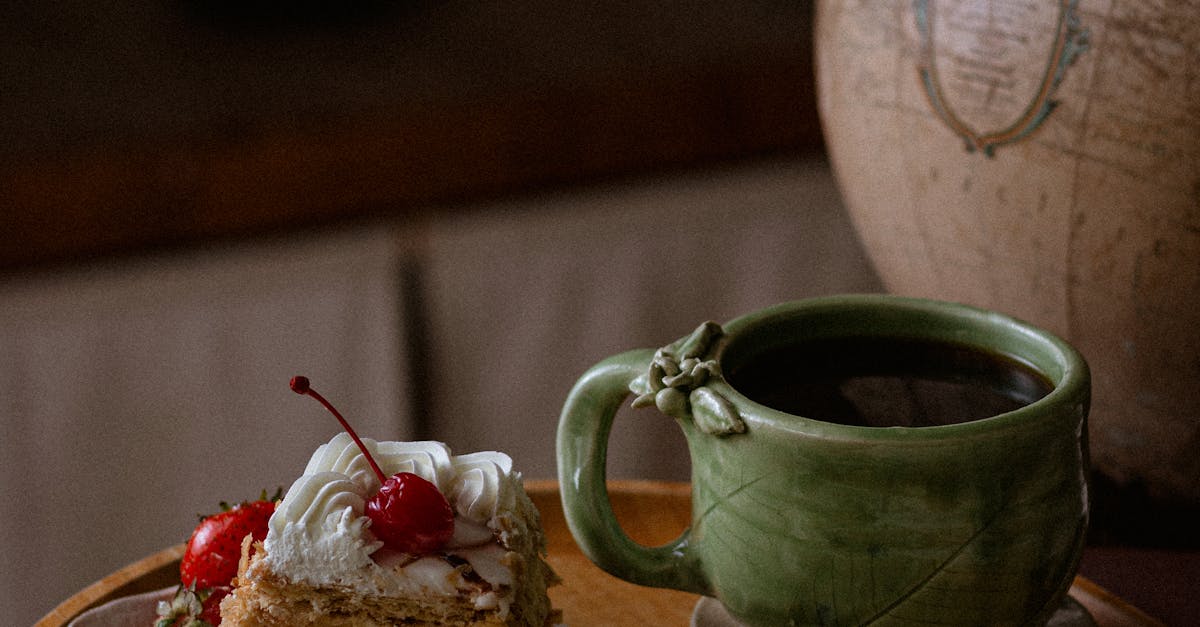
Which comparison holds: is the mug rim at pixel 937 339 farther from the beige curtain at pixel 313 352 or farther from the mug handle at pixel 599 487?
the beige curtain at pixel 313 352

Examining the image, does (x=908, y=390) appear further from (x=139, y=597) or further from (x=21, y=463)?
(x=21, y=463)

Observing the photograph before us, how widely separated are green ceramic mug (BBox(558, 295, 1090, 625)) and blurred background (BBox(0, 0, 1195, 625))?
0.70 feet

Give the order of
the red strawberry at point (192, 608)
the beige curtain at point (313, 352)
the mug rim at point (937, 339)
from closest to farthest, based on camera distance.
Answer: the mug rim at point (937, 339) < the red strawberry at point (192, 608) < the beige curtain at point (313, 352)

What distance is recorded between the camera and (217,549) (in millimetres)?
554

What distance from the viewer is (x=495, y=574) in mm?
494

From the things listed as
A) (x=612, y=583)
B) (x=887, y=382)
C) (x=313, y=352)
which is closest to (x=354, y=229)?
(x=313, y=352)

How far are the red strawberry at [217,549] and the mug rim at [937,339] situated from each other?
230 mm

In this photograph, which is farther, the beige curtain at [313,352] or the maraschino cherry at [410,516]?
the beige curtain at [313,352]

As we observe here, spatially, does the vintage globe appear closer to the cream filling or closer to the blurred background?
the blurred background

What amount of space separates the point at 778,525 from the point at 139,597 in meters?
0.29

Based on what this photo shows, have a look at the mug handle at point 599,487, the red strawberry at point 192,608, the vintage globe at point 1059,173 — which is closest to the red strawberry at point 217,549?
the red strawberry at point 192,608

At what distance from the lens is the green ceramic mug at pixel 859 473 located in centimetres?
43

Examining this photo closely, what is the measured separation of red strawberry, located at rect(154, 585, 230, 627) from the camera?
0.53 metres

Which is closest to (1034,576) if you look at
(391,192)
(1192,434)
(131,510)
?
(1192,434)
